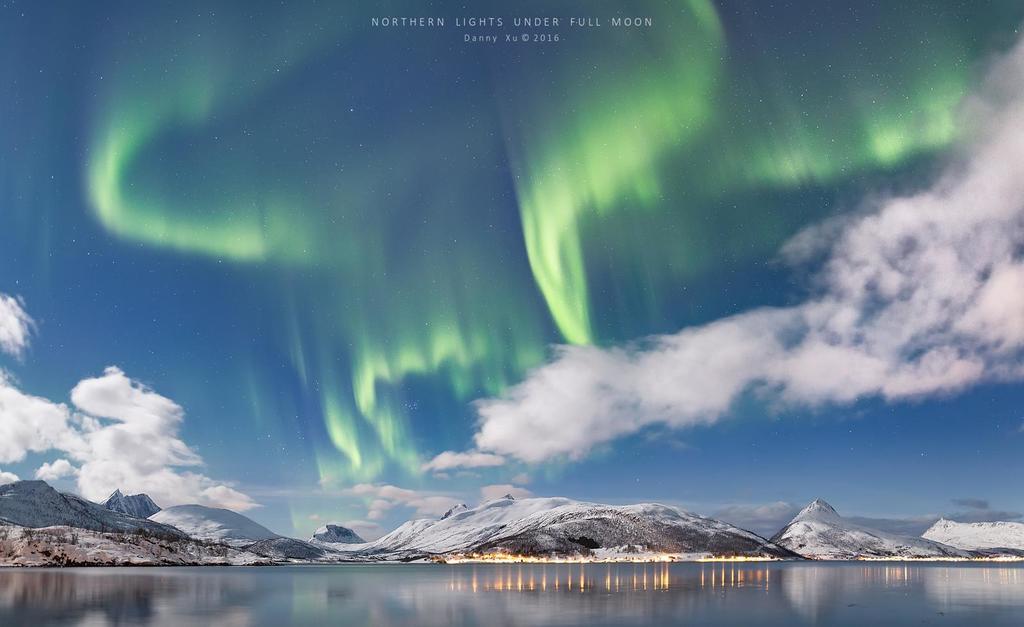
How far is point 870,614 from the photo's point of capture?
11325cm

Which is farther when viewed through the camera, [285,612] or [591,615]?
[285,612]

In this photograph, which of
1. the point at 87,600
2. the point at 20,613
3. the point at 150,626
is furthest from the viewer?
the point at 87,600

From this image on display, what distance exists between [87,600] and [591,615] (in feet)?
292

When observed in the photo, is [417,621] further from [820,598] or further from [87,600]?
[820,598]

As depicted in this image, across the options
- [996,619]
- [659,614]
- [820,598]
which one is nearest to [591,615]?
[659,614]

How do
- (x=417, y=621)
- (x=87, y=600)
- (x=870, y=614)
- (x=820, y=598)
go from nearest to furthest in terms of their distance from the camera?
(x=417, y=621), (x=870, y=614), (x=87, y=600), (x=820, y=598)

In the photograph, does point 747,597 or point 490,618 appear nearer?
point 490,618

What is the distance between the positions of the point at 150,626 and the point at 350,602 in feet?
194

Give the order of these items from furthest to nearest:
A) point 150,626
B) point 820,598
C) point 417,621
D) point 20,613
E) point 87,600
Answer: point 820,598, point 87,600, point 20,613, point 417,621, point 150,626

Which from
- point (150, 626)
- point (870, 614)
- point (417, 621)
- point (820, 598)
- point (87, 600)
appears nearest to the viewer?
point (150, 626)

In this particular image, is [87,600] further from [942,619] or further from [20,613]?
[942,619]

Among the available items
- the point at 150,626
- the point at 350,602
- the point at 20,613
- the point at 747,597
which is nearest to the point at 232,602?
the point at 350,602

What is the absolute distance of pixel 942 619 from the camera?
105 metres

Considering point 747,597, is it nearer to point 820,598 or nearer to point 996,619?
point 820,598
